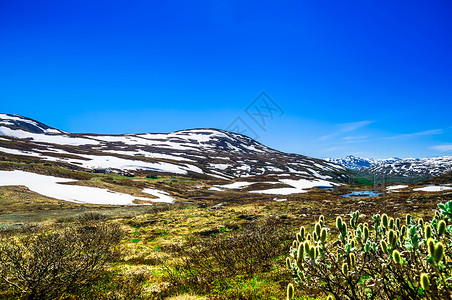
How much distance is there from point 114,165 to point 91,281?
88.1m

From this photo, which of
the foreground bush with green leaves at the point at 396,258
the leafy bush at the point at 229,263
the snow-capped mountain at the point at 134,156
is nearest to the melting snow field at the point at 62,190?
the snow-capped mountain at the point at 134,156

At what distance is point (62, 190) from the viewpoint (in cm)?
4066

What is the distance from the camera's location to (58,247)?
7094 millimetres

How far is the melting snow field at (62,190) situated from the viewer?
3838cm

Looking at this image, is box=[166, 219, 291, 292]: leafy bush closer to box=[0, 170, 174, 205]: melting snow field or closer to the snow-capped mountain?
box=[0, 170, 174, 205]: melting snow field

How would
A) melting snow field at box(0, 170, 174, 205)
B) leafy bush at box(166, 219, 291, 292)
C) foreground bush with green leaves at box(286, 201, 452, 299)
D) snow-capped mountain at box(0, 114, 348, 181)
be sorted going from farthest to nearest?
1. snow-capped mountain at box(0, 114, 348, 181)
2. melting snow field at box(0, 170, 174, 205)
3. leafy bush at box(166, 219, 291, 292)
4. foreground bush with green leaves at box(286, 201, 452, 299)

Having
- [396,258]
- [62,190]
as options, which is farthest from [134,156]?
[396,258]

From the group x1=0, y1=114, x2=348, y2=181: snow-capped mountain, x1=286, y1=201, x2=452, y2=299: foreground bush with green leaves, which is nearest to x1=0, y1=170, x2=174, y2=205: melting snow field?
x1=0, y1=114, x2=348, y2=181: snow-capped mountain

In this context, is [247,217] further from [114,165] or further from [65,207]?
[114,165]

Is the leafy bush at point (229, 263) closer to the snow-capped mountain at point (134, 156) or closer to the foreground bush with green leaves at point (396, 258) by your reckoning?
the foreground bush with green leaves at point (396, 258)

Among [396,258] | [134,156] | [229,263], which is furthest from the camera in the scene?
[134,156]

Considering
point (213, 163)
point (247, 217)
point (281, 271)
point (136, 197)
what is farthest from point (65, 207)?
point (213, 163)

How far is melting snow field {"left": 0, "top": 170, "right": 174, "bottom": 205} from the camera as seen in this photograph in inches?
1511

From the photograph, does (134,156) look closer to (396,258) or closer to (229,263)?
(229,263)
